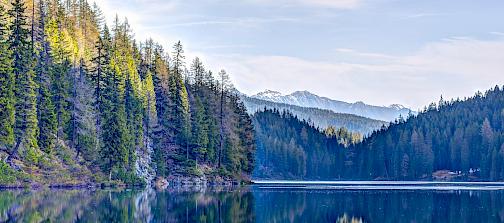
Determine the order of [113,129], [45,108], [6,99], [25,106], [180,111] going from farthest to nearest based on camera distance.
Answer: [180,111], [113,129], [45,108], [25,106], [6,99]

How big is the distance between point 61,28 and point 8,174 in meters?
35.1

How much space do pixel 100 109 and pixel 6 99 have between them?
23.5 m

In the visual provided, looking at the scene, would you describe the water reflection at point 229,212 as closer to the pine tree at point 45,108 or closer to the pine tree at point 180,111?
the pine tree at point 45,108

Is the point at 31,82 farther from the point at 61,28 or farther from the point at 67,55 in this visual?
the point at 61,28

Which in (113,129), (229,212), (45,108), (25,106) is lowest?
(229,212)

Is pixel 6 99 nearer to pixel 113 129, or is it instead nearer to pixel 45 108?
pixel 45 108

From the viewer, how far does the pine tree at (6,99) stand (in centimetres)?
7556

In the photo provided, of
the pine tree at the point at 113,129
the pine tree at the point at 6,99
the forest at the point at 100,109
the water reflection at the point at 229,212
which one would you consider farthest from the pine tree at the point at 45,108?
the water reflection at the point at 229,212

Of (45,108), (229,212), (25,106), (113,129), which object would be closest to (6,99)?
(25,106)

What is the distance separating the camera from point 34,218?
133 ft

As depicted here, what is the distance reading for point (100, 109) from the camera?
99.1m

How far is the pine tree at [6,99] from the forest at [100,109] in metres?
0.10

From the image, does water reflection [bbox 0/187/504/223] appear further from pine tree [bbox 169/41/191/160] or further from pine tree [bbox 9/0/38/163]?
pine tree [bbox 169/41/191/160]

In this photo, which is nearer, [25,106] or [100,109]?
[25,106]
